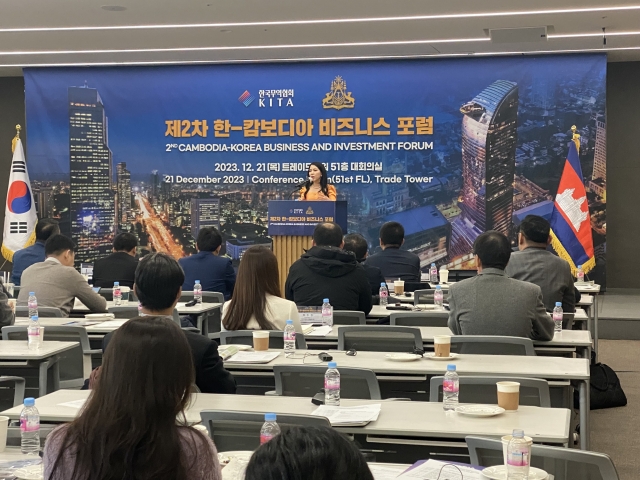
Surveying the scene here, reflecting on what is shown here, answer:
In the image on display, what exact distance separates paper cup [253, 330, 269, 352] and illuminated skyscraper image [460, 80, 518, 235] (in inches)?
292

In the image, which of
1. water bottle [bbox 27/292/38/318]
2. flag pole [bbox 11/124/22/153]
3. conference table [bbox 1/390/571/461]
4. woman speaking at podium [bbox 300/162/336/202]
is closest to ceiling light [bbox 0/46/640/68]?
flag pole [bbox 11/124/22/153]

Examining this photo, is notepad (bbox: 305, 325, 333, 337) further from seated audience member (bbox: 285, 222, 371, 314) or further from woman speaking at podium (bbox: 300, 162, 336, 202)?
woman speaking at podium (bbox: 300, 162, 336, 202)

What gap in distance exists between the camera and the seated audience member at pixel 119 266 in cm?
814

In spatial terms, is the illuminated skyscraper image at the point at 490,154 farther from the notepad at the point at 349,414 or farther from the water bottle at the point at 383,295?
the notepad at the point at 349,414

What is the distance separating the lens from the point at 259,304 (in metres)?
5.13

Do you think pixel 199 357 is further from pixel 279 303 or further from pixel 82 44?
pixel 82 44

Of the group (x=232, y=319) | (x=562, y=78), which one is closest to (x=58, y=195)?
(x=562, y=78)

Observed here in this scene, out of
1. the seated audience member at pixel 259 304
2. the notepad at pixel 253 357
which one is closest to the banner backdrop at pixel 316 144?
the seated audience member at pixel 259 304

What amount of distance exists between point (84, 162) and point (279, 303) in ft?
28.3

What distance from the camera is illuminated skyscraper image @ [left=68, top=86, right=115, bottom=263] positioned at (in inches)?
505

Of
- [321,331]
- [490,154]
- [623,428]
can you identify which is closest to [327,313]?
[321,331]

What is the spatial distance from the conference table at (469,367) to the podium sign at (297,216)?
4337mm

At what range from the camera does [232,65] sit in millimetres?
12477

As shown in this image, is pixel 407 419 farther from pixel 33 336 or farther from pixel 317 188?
pixel 317 188
